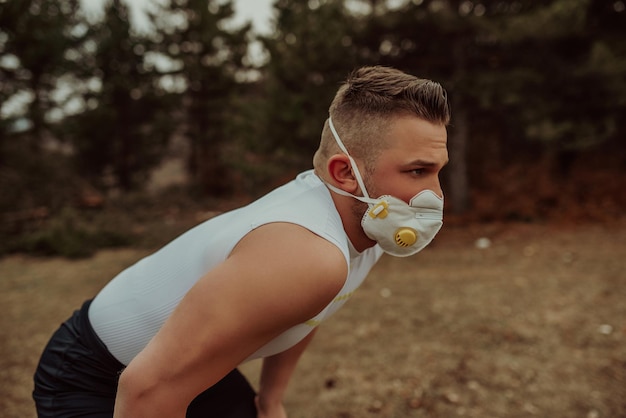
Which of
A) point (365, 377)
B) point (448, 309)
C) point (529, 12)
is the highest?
point (529, 12)

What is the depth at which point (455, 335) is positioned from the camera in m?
4.79

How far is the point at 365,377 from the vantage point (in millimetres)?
4121

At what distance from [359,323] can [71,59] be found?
14.1 m

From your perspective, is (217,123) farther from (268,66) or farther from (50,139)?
(268,66)

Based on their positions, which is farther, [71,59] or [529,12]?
[71,59]

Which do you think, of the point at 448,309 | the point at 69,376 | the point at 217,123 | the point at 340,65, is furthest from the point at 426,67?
the point at 217,123

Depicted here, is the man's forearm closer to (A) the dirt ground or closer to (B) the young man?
(B) the young man

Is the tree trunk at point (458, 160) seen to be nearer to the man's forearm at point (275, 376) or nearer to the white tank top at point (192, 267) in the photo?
the man's forearm at point (275, 376)

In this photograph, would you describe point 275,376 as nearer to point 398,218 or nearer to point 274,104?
point 398,218

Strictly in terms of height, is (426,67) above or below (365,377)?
above

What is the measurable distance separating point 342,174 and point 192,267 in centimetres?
59

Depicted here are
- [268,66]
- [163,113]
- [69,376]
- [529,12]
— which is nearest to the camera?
[69,376]

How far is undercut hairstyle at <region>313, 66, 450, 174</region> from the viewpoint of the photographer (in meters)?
1.46

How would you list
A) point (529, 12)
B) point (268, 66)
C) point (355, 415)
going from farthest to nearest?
point (268, 66) < point (529, 12) < point (355, 415)
